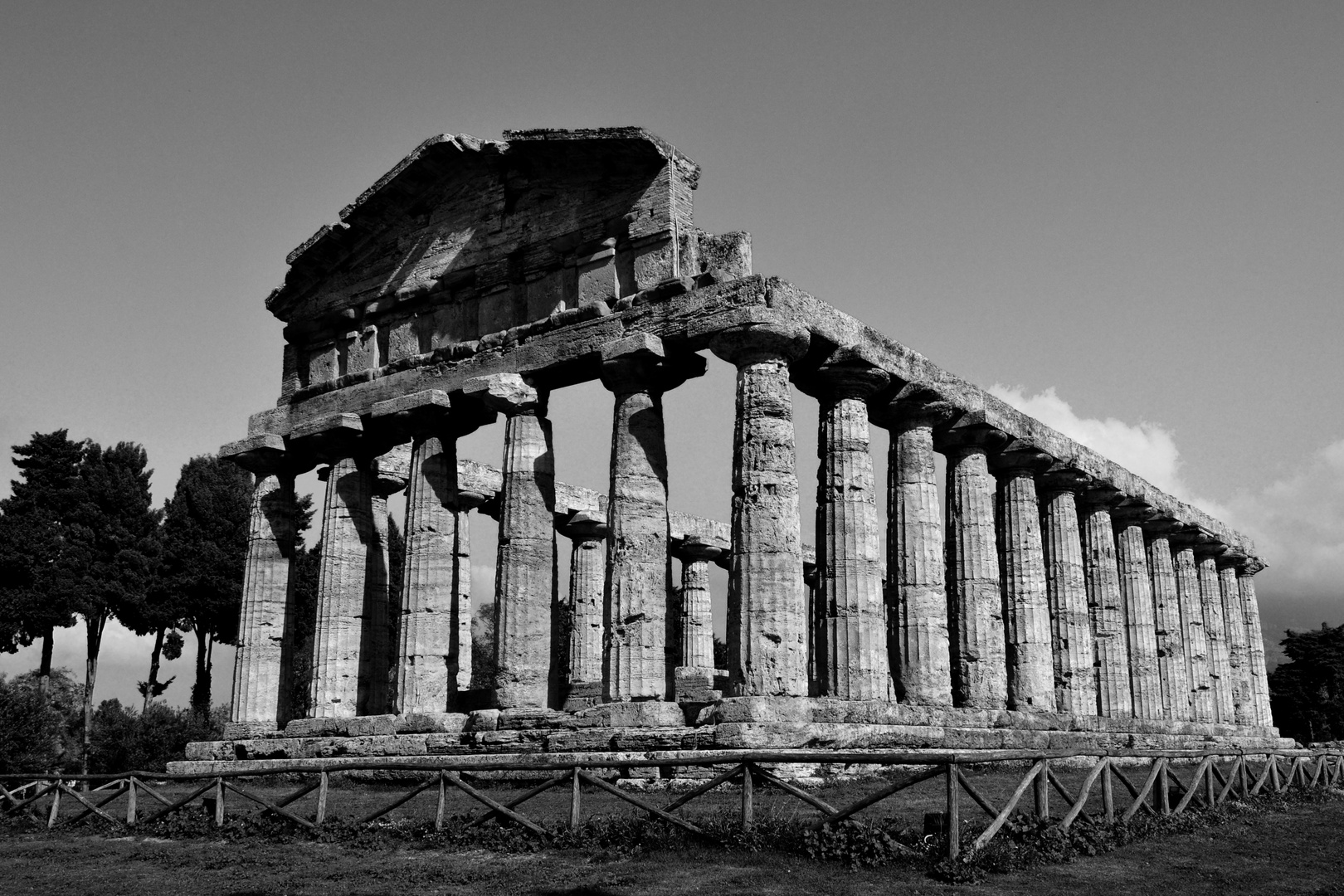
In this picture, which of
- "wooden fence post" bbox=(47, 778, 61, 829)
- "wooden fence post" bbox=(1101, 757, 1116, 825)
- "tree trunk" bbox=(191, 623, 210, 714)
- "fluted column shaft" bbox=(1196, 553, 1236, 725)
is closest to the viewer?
"wooden fence post" bbox=(1101, 757, 1116, 825)

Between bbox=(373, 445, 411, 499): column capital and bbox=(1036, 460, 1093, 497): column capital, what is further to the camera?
bbox=(1036, 460, 1093, 497): column capital

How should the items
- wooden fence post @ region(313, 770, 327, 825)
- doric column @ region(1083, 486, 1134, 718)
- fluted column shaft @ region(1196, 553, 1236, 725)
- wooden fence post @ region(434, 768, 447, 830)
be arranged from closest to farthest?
1. wooden fence post @ region(434, 768, 447, 830)
2. wooden fence post @ region(313, 770, 327, 825)
3. doric column @ region(1083, 486, 1134, 718)
4. fluted column shaft @ region(1196, 553, 1236, 725)

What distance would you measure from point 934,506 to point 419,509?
35.5 feet

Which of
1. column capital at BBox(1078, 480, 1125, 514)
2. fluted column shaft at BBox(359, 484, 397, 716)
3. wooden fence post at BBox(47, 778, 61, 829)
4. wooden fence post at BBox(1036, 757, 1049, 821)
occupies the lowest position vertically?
wooden fence post at BBox(47, 778, 61, 829)

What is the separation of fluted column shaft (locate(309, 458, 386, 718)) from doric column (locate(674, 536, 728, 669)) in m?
11.8

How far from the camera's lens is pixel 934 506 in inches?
1066

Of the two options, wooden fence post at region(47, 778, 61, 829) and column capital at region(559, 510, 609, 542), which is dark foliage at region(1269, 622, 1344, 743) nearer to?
column capital at region(559, 510, 609, 542)

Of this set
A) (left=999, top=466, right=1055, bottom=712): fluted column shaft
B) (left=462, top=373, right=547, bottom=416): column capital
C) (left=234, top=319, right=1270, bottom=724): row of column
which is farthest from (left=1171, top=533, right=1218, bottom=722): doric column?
(left=462, top=373, right=547, bottom=416): column capital

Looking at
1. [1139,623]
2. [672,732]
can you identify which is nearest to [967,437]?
[1139,623]

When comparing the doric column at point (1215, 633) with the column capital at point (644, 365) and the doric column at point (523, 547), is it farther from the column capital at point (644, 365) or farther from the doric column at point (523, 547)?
the doric column at point (523, 547)

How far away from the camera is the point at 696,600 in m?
39.2

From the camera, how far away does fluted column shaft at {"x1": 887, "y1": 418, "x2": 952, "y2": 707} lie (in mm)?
25891

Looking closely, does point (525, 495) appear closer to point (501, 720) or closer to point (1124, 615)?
point (501, 720)

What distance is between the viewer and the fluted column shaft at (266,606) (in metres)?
28.5
